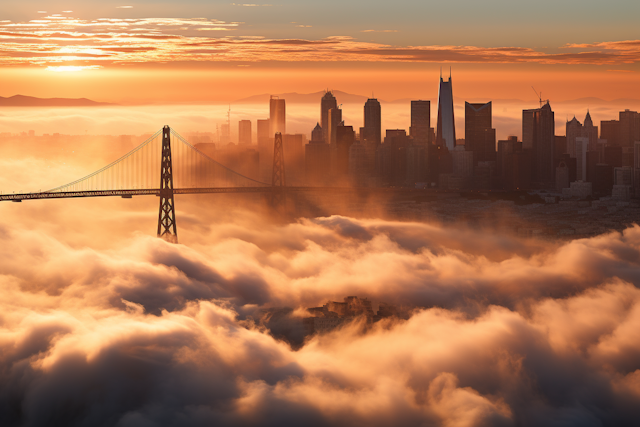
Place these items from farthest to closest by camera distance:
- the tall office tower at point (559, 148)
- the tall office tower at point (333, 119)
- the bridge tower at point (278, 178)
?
the tall office tower at point (333, 119), the tall office tower at point (559, 148), the bridge tower at point (278, 178)

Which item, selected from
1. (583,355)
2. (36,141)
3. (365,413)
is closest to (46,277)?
(365,413)

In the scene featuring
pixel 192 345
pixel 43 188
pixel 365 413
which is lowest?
pixel 365 413

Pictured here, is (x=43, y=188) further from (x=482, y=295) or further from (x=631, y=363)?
(x=631, y=363)

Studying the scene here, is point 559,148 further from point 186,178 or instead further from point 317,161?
point 186,178

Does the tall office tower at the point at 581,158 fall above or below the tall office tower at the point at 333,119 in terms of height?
below

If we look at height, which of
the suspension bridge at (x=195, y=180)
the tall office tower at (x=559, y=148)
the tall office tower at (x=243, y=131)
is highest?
the tall office tower at (x=243, y=131)

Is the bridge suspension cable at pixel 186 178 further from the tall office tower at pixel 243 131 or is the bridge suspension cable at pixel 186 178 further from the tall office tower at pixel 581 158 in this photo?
the tall office tower at pixel 581 158

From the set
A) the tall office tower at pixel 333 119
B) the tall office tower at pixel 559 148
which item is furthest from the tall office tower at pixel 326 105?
the tall office tower at pixel 559 148

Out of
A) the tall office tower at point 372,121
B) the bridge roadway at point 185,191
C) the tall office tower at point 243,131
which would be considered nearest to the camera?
the bridge roadway at point 185,191
